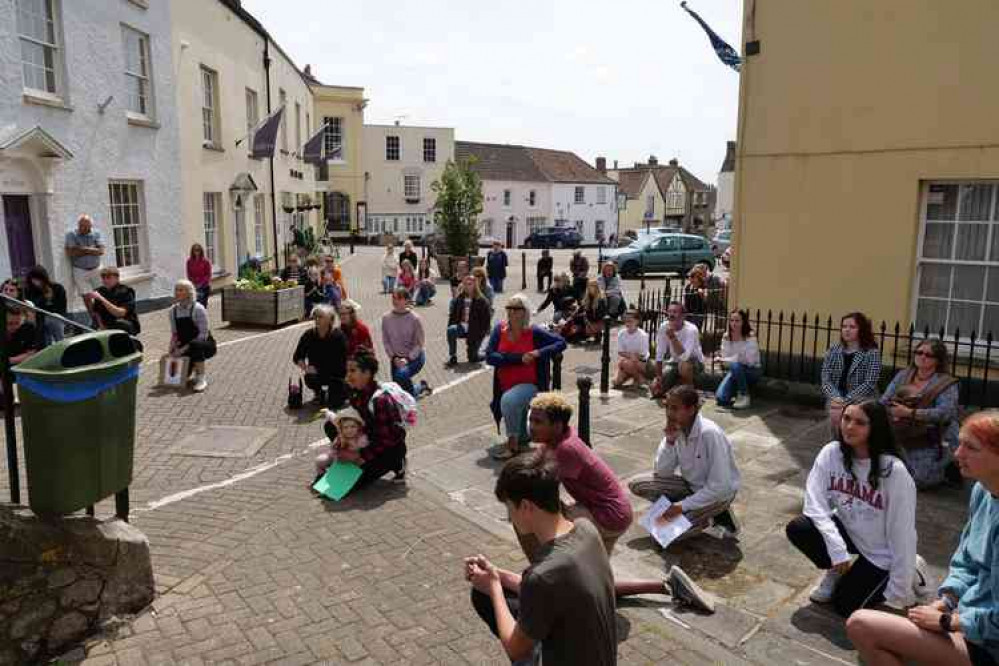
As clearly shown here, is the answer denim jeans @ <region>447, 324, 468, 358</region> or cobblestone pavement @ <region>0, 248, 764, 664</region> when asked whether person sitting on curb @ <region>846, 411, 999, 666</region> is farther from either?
denim jeans @ <region>447, 324, 468, 358</region>

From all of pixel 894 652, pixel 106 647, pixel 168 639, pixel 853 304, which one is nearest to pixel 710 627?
Answer: pixel 894 652

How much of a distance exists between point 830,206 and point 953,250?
1487 millimetres

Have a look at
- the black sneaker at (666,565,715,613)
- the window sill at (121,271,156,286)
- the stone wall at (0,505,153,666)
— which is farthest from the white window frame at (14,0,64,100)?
the black sneaker at (666,565,715,613)

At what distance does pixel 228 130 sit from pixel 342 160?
2853cm

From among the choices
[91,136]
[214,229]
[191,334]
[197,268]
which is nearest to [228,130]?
[214,229]

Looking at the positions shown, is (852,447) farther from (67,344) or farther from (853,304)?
(853,304)

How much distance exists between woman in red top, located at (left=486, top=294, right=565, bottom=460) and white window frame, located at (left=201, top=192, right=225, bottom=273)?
14.6 m

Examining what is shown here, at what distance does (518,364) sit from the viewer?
7.39 m

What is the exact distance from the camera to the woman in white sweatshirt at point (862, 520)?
4.15m

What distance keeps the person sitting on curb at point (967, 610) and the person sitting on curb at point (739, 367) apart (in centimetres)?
586

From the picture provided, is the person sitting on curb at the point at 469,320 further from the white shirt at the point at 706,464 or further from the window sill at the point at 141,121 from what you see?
the window sill at the point at 141,121

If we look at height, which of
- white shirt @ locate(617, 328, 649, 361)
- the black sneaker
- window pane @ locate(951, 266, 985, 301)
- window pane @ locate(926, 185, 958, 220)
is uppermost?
window pane @ locate(926, 185, 958, 220)

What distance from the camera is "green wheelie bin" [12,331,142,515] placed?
13.4 ft

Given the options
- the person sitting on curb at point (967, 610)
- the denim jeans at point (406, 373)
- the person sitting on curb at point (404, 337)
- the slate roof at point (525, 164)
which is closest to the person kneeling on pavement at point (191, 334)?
the person sitting on curb at point (404, 337)
